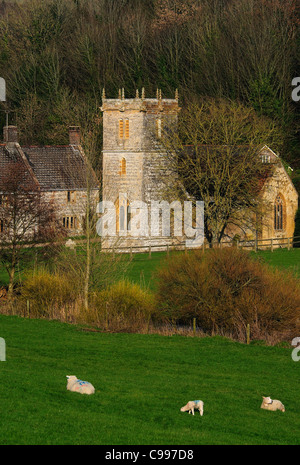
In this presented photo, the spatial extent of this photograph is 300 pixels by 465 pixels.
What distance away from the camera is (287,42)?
7044 centimetres

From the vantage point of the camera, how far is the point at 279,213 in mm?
55156

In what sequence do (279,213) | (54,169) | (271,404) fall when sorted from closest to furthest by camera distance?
(271,404), (279,213), (54,169)

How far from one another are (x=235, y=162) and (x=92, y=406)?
35429 millimetres

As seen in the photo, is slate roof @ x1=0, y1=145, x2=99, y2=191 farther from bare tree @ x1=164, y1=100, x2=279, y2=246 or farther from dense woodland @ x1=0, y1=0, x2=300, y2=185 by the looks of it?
bare tree @ x1=164, y1=100, x2=279, y2=246

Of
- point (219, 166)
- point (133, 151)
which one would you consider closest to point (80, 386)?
point (219, 166)

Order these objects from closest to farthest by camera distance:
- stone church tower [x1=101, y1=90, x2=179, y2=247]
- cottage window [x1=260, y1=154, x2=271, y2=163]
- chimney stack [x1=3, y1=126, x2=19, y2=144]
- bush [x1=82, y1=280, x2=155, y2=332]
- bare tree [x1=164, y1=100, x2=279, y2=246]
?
1. bush [x1=82, y1=280, x2=155, y2=332]
2. bare tree [x1=164, y1=100, x2=279, y2=246]
3. stone church tower [x1=101, y1=90, x2=179, y2=247]
4. cottage window [x1=260, y1=154, x2=271, y2=163]
5. chimney stack [x1=3, y1=126, x2=19, y2=144]

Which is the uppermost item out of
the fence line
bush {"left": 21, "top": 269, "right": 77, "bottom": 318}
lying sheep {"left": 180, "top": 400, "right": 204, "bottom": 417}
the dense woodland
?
the dense woodland

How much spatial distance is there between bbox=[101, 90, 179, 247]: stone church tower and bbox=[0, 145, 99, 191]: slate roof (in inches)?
370

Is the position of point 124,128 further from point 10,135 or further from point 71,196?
point 10,135

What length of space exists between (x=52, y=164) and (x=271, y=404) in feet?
154

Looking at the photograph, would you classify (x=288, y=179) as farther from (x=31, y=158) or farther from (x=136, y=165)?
(x=31, y=158)

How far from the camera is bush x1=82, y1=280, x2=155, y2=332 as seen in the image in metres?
30.6

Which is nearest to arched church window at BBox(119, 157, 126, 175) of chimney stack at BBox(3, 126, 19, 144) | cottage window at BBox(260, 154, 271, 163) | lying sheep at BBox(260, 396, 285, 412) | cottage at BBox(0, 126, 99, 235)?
cottage window at BBox(260, 154, 271, 163)

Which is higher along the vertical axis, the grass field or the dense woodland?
the dense woodland
